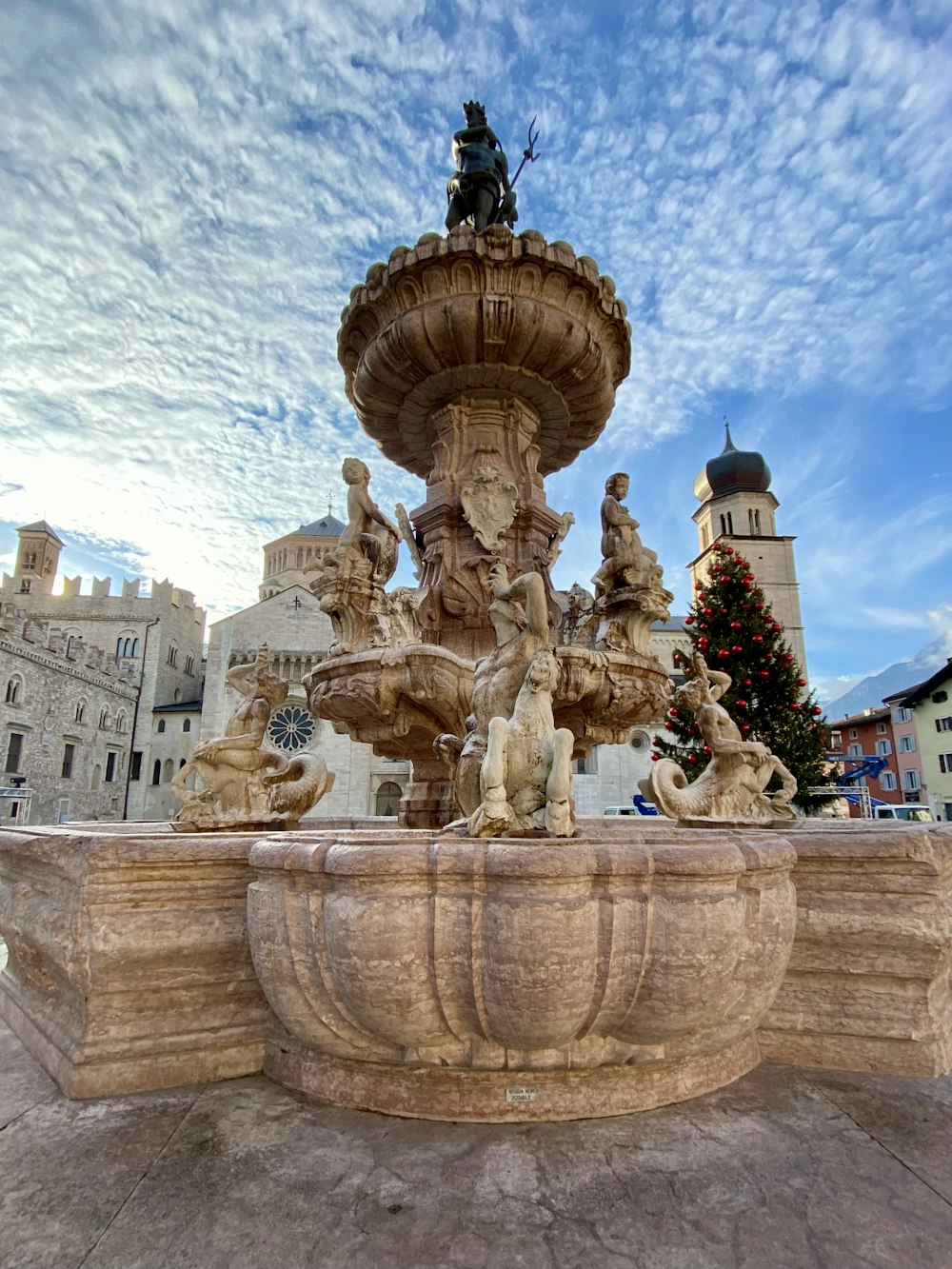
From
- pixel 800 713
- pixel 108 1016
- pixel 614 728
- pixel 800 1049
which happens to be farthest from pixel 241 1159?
pixel 800 713

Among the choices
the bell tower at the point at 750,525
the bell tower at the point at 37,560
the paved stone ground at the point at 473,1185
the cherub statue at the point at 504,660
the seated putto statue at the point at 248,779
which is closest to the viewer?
the paved stone ground at the point at 473,1185

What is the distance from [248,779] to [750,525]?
5539 centimetres

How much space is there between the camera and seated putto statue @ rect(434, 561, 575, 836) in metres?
3.28

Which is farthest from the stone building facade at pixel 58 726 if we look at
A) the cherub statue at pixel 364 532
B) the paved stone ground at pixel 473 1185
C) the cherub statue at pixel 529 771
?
the cherub statue at pixel 529 771

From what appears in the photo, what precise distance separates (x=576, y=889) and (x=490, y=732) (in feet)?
3.14

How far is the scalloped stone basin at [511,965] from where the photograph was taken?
2.59 meters

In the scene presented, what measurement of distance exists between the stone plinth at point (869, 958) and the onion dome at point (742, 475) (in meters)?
56.2

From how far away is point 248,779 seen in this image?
482 cm

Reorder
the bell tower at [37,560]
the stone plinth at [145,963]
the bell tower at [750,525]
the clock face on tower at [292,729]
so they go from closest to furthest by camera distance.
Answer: the stone plinth at [145,963], the clock face on tower at [292,729], the bell tower at [750,525], the bell tower at [37,560]

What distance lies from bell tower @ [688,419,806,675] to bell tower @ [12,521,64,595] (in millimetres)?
53014

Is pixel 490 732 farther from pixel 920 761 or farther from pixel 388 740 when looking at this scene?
pixel 920 761

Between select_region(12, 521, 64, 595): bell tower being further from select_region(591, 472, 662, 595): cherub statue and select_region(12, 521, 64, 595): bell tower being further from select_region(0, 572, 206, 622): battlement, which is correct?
select_region(591, 472, 662, 595): cherub statue

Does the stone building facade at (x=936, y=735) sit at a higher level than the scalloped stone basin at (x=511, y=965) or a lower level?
higher

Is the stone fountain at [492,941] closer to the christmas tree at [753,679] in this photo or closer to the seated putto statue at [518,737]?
the seated putto statue at [518,737]
